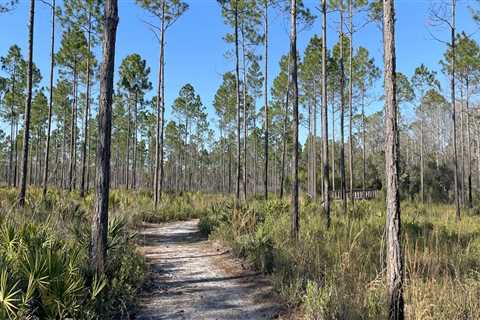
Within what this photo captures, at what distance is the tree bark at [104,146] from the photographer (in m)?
5.30

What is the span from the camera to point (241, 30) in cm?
1956

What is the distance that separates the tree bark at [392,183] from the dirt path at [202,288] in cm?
188

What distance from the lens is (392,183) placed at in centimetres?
373

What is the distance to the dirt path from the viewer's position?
190 inches

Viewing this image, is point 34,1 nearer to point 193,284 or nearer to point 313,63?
point 193,284

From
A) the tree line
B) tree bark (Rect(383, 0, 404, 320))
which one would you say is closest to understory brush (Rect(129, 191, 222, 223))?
the tree line

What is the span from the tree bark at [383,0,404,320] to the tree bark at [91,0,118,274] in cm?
433

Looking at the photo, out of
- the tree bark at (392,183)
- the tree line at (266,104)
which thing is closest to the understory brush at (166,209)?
the tree line at (266,104)

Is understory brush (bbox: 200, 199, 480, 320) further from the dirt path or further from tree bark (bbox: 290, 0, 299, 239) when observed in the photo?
tree bark (bbox: 290, 0, 299, 239)

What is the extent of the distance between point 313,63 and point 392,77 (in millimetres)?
20616

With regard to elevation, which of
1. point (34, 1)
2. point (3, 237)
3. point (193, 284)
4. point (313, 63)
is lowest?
point (193, 284)

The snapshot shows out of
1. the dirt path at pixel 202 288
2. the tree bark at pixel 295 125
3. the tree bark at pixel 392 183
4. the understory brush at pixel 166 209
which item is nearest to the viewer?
the tree bark at pixel 392 183

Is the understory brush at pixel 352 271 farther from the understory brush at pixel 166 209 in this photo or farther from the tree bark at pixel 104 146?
the understory brush at pixel 166 209

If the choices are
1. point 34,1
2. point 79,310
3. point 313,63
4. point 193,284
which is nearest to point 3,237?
point 79,310
